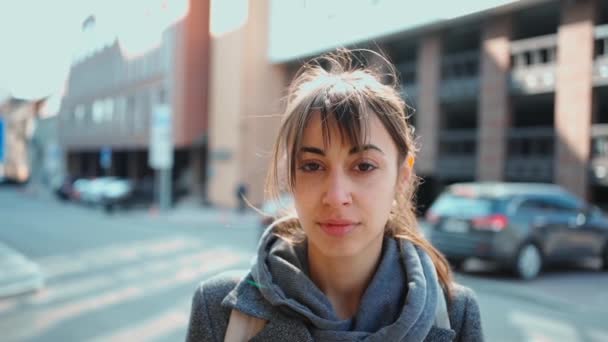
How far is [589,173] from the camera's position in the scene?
51.5 feet

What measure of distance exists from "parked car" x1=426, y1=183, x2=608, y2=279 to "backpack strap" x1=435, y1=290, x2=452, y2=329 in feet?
22.9

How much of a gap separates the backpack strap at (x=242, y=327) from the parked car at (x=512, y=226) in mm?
7249

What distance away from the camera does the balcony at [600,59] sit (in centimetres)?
1448

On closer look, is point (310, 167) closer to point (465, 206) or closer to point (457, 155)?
point (465, 206)

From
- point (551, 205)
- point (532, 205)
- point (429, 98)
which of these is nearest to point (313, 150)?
point (532, 205)

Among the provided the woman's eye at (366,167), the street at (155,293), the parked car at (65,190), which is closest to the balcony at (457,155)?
the street at (155,293)

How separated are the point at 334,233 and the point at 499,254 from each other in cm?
727

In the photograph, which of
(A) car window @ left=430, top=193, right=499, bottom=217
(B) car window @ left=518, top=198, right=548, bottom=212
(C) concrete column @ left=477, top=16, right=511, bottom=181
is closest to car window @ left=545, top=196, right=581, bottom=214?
(B) car window @ left=518, top=198, right=548, bottom=212

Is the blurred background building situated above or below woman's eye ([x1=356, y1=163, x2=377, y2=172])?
above

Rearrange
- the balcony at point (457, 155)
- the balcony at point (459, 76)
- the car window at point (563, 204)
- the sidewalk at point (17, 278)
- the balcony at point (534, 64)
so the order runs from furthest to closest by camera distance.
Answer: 1. the balcony at point (457, 155)
2. the balcony at point (459, 76)
3. the balcony at point (534, 64)
4. the car window at point (563, 204)
5. the sidewalk at point (17, 278)

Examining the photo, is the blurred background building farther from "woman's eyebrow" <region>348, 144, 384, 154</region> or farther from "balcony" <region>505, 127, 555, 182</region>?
"woman's eyebrow" <region>348, 144, 384, 154</region>

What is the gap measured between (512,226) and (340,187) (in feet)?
24.2

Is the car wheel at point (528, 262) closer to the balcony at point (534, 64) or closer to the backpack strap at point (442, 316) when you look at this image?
the backpack strap at point (442, 316)

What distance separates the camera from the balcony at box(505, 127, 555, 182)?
1709 cm
